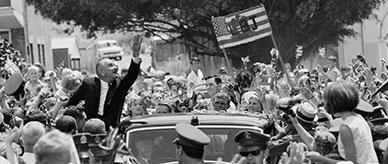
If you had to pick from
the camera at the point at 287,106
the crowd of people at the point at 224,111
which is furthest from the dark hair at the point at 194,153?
the camera at the point at 287,106

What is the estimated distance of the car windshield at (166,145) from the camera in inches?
348

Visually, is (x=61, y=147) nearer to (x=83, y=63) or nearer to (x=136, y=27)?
(x=136, y=27)

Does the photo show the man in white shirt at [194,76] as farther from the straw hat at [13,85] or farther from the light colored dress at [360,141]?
the light colored dress at [360,141]

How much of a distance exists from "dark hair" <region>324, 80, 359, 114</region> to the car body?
2155 mm

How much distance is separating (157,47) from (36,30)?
40.0ft

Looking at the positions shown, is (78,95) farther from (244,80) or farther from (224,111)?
(244,80)

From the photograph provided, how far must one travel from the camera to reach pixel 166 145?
8977mm

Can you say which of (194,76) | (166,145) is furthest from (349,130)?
(194,76)

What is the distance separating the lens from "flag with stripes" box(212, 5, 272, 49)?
71.6 feet

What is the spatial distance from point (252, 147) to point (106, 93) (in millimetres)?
3403

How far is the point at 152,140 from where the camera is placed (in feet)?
29.7

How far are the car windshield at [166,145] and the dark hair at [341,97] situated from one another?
84.8 inches

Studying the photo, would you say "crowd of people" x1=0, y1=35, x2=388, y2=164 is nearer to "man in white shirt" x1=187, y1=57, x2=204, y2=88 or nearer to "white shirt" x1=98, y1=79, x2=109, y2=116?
"white shirt" x1=98, y1=79, x2=109, y2=116

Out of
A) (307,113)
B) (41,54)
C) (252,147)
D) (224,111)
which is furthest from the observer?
(41,54)
